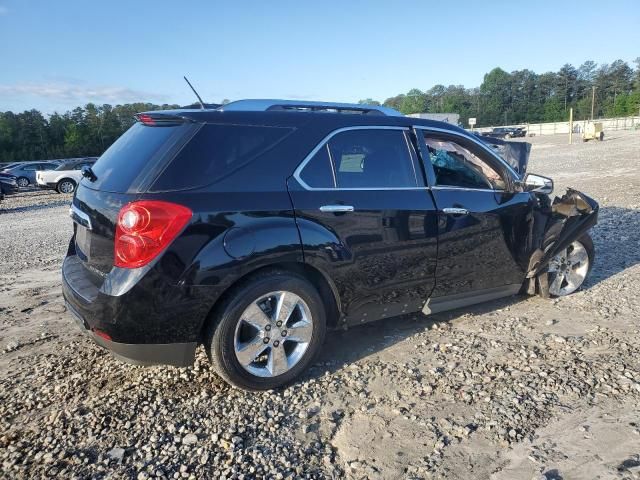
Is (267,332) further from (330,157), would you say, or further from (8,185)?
(8,185)

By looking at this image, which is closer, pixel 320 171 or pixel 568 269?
pixel 320 171

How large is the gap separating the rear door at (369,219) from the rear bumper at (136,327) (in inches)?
37.2

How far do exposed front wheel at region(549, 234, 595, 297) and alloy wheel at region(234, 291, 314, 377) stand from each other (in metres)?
2.88

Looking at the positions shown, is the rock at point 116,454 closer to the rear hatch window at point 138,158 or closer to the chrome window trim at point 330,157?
the rear hatch window at point 138,158

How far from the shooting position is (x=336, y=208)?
3.39 m

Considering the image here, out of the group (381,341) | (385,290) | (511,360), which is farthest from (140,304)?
(511,360)

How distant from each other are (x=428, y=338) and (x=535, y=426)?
134 centimetres

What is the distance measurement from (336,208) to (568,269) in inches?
118

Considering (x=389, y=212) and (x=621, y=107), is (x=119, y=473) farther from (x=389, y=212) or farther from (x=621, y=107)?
(x=621, y=107)

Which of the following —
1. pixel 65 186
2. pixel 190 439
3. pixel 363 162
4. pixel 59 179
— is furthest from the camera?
pixel 65 186

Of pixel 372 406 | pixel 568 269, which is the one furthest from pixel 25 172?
pixel 372 406

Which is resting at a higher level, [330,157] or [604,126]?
[330,157]

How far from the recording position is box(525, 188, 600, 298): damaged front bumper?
183 inches

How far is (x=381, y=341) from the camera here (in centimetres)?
412
